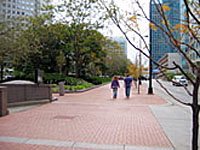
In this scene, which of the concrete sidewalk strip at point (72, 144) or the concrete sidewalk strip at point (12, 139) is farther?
the concrete sidewalk strip at point (12, 139)

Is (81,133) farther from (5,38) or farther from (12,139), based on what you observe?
(5,38)

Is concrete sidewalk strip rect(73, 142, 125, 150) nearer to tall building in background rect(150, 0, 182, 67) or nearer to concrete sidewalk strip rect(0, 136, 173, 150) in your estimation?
concrete sidewalk strip rect(0, 136, 173, 150)

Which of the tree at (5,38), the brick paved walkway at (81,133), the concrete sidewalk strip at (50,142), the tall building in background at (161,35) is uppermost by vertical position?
the tree at (5,38)

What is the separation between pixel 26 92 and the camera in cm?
1209

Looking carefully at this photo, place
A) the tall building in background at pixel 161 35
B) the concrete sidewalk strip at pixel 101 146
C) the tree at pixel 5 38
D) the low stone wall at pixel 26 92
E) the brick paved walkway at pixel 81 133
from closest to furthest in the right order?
the tall building in background at pixel 161 35, the concrete sidewalk strip at pixel 101 146, the brick paved walkway at pixel 81 133, the low stone wall at pixel 26 92, the tree at pixel 5 38

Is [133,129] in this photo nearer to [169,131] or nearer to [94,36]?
[169,131]

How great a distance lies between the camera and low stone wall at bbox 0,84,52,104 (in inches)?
442

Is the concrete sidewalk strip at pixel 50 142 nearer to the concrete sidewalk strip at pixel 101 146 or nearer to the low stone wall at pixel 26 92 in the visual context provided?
the concrete sidewalk strip at pixel 101 146

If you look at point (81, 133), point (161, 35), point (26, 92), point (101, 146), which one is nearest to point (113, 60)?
point (26, 92)

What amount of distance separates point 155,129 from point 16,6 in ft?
369

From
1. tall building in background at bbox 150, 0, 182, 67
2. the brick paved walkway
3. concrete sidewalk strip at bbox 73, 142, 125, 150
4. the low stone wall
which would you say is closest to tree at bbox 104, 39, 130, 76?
the low stone wall

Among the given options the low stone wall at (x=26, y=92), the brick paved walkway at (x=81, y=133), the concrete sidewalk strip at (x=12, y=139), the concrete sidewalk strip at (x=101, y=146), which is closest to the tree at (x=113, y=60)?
the low stone wall at (x=26, y=92)

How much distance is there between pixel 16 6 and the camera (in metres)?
106

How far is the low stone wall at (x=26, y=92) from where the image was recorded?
36.8ft
